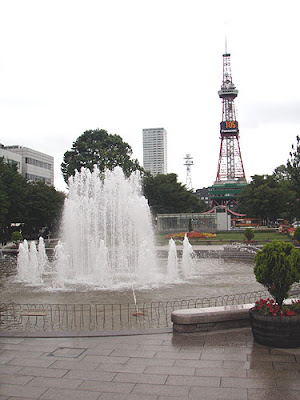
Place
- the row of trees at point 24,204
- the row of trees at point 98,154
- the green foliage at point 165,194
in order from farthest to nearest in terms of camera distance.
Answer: the green foliage at point 165,194, the row of trees at point 98,154, the row of trees at point 24,204

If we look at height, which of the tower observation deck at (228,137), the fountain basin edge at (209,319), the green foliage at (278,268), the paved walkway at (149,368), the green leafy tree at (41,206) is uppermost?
the tower observation deck at (228,137)

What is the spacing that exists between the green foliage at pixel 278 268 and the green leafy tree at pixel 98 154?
43.9 metres

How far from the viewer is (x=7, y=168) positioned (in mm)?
42406

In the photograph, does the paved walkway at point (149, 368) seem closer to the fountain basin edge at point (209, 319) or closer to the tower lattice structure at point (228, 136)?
the fountain basin edge at point (209, 319)

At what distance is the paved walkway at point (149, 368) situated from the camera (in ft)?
19.4

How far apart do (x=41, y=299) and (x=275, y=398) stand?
33.8 feet

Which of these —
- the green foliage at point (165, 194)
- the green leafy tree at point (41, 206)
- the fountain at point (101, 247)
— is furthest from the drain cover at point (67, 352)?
the green foliage at point (165, 194)

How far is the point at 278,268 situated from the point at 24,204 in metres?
38.4

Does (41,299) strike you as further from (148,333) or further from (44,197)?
(44,197)

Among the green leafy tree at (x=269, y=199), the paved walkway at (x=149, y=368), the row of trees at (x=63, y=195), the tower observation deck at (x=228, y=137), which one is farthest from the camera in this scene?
the tower observation deck at (x=228, y=137)

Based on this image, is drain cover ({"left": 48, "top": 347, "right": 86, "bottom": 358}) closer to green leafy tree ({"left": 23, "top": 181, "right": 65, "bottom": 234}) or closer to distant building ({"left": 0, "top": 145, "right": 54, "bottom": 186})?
green leafy tree ({"left": 23, "top": 181, "right": 65, "bottom": 234})

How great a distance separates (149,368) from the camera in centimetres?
681

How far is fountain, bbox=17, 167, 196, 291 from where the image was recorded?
18766mm

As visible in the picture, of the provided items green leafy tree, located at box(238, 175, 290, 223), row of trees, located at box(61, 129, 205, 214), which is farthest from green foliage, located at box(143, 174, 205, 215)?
green leafy tree, located at box(238, 175, 290, 223)
